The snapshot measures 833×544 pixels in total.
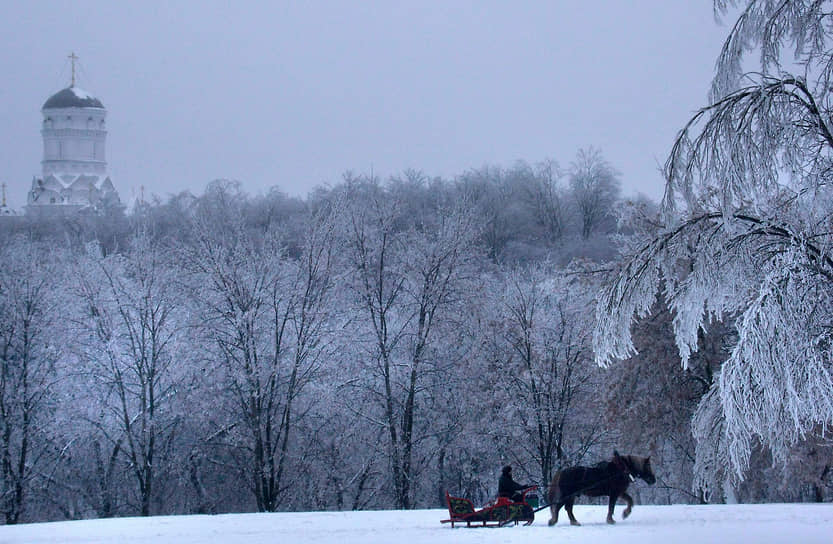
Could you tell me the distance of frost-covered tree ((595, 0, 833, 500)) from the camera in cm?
991

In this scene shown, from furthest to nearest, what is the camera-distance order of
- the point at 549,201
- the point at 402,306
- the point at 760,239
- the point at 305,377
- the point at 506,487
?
1. the point at 549,201
2. the point at 402,306
3. the point at 305,377
4. the point at 506,487
5. the point at 760,239

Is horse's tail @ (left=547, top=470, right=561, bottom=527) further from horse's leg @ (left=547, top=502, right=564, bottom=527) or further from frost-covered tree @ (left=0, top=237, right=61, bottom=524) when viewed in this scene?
frost-covered tree @ (left=0, top=237, right=61, bottom=524)

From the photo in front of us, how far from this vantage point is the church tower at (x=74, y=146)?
11631 cm

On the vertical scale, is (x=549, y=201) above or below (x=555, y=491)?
above

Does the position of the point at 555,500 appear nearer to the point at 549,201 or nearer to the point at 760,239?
the point at 760,239

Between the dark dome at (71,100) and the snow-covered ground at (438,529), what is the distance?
110 m

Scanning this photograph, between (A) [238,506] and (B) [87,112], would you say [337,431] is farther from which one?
(B) [87,112]

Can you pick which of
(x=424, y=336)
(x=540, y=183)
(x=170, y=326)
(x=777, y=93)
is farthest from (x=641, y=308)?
(x=540, y=183)

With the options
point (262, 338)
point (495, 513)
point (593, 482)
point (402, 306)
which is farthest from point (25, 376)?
point (593, 482)

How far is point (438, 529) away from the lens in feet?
46.3

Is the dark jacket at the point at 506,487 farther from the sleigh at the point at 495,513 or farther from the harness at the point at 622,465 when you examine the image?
the harness at the point at 622,465

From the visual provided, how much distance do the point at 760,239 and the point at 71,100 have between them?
4638 inches

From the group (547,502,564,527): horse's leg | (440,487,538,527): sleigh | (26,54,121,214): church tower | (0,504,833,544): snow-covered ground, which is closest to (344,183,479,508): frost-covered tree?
(0,504,833,544): snow-covered ground

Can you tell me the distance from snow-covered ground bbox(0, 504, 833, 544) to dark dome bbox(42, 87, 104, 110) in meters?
110
